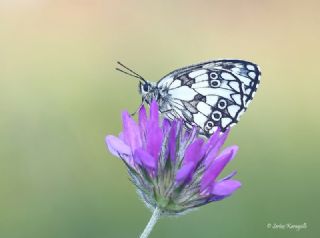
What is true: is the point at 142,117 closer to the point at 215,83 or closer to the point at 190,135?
the point at 190,135

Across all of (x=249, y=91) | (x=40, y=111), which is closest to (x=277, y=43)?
(x=40, y=111)

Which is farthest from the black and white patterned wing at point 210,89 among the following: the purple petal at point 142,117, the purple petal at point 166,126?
the purple petal at point 142,117

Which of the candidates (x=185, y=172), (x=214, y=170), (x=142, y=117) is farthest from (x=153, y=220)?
(x=142, y=117)

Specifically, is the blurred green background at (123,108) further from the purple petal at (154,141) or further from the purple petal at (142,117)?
the purple petal at (154,141)

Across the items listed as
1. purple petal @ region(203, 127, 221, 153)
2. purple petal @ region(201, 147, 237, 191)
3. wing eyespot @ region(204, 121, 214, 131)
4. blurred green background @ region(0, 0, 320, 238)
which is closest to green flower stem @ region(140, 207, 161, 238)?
purple petal @ region(201, 147, 237, 191)

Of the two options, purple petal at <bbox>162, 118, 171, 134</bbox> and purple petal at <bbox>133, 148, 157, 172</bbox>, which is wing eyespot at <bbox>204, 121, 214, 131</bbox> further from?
purple petal at <bbox>133, 148, 157, 172</bbox>

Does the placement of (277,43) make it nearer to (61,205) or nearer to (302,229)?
(302,229)
